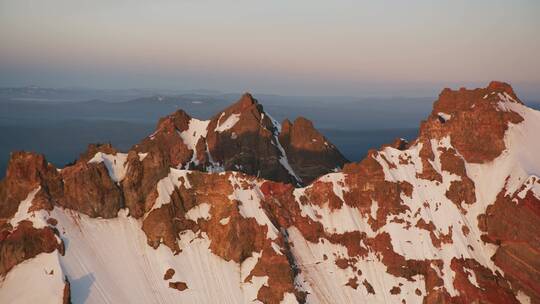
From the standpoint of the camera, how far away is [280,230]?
150 meters

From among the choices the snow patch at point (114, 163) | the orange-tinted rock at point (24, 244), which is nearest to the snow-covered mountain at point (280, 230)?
the orange-tinted rock at point (24, 244)

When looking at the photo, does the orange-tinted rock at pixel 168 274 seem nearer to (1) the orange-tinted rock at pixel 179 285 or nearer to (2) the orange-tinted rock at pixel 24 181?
(1) the orange-tinted rock at pixel 179 285

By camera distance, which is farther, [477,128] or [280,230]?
[477,128]

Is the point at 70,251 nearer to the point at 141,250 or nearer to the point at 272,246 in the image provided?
the point at 141,250

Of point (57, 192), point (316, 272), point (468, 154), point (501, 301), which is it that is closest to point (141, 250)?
point (57, 192)

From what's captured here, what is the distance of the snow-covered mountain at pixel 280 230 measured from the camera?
5103 inches

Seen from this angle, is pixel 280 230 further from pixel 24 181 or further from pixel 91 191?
pixel 24 181

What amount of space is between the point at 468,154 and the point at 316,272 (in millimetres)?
64773

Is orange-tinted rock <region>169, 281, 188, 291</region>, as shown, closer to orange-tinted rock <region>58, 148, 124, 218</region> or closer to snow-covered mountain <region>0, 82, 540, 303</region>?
snow-covered mountain <region>0, 82, 540, 303</region>

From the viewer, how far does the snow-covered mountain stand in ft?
425

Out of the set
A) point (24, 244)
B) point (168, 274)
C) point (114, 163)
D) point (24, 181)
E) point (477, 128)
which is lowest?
point (168, 274)

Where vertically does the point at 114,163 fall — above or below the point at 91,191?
above

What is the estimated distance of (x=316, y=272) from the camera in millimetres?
145000

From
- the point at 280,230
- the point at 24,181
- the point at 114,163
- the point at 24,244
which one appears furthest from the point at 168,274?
the point at 24,181
